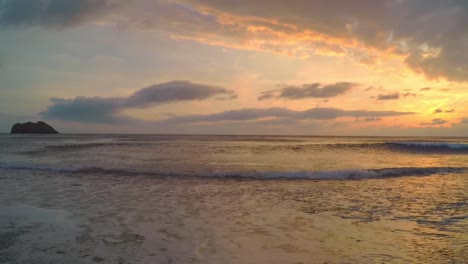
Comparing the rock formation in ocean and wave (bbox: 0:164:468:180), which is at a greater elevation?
the rock formation in ocean

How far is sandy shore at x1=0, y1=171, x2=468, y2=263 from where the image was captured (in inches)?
207

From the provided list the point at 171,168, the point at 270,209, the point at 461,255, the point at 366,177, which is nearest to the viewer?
the point at 461,255

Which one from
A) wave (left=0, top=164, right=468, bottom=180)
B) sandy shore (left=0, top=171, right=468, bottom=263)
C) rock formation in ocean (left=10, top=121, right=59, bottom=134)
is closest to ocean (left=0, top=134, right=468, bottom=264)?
sandy shore (left=0, top=171, right=468, bottom=263)

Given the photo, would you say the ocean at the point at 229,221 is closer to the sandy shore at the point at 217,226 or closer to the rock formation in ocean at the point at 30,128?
the sandy shore at the point at 217,226

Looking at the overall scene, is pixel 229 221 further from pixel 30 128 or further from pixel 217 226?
pixel 30 128

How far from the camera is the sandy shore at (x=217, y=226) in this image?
207 inches

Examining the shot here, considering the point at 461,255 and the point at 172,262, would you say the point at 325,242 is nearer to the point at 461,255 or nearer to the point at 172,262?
the point at 461,255

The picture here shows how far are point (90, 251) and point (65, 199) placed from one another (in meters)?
5.16

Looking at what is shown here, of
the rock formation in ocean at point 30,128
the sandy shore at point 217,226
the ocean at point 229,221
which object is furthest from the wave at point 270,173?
the rock formation in ocean at point 30,128

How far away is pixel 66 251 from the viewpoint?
535 cm

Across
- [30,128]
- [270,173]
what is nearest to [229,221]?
[270,173]

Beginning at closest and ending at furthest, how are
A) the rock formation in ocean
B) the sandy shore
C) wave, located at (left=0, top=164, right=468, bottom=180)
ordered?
1. the sandy shore
2. wave, located at (left=0, top=164, right=468, bottom=180)
3. the rock formation in ocean

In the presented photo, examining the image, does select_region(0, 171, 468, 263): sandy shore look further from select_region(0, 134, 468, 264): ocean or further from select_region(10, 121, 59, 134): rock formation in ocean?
select_region(10, 121, 59, 134): rock formation in ocean

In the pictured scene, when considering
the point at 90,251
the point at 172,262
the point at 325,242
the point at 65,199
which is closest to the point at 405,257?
the point at 325,242
